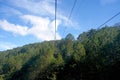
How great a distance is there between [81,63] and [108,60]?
11355mm

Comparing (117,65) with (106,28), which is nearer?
(117,65)

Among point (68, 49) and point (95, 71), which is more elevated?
point (68, 49)

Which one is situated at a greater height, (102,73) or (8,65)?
(8,65)

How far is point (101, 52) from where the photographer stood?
6538 centimetres

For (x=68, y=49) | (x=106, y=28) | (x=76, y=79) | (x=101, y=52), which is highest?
(x=106, y=28)

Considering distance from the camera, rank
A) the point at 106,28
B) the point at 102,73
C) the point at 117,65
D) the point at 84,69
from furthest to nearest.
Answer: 1. the point at 106,28
2. the point at 84,69
3. the point at 102,73
4. the point at 117,65

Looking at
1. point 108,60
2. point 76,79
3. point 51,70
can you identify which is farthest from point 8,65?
point 108,60

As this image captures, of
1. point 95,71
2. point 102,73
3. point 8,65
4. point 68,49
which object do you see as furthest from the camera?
point 8,65

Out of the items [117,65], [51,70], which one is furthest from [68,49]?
[117,65]

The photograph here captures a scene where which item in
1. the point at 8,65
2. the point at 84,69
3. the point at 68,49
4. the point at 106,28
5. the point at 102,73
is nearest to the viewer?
the point at 102,73

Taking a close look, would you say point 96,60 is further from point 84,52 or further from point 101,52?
point 84,52

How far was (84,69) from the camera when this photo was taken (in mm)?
67625

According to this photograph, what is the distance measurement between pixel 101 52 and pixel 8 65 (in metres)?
87.1

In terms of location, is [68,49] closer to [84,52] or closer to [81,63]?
[84,52]
